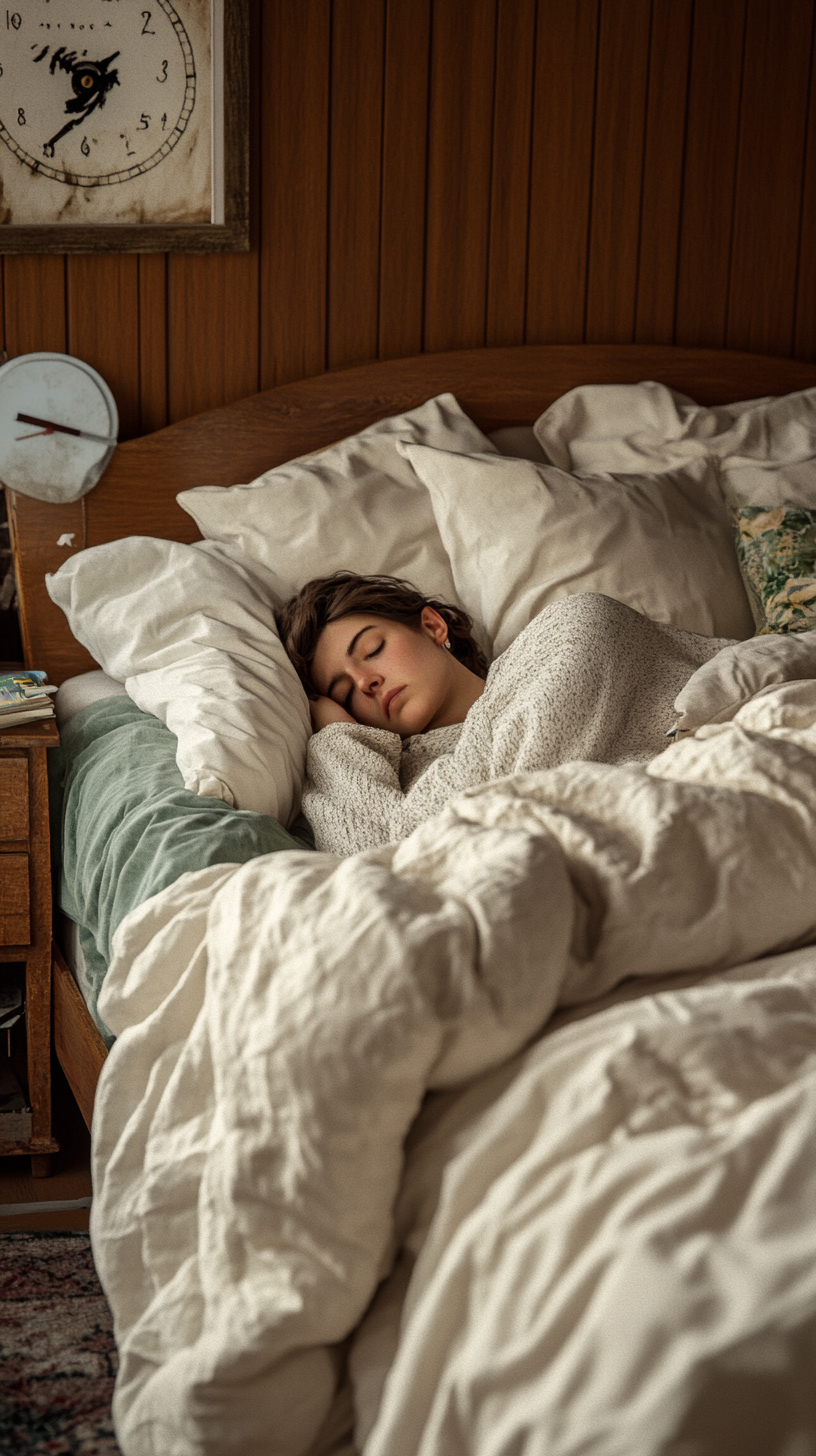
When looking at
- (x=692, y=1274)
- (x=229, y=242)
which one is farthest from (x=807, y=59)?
(x=692, y=1274)

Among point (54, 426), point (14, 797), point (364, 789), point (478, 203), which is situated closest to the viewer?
point (364, 789)

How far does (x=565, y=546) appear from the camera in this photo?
198cm

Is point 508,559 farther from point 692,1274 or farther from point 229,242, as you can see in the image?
point 692,1274

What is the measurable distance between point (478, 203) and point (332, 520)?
801mm

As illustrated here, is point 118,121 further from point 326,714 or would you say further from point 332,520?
point 326,714

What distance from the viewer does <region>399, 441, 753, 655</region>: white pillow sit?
197 cm

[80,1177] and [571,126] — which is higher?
[571,126]

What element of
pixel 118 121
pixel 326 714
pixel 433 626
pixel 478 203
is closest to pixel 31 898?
pixel 326 714

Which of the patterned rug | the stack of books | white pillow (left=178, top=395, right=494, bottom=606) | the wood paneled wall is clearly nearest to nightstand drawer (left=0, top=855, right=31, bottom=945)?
the stack of books

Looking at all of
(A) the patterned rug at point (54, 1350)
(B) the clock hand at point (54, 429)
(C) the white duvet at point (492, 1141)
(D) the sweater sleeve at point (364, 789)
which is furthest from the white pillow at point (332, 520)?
(C) the white duvet at point (492, 1141)

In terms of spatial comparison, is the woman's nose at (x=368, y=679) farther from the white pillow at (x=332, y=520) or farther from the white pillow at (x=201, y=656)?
the white pillow at (x=332, y=520)

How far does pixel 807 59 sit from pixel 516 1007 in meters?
2.43

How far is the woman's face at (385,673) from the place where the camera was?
1.68m

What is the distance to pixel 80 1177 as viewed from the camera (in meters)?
1.68
